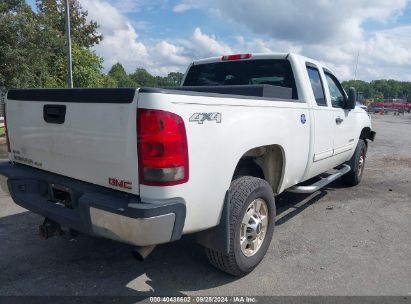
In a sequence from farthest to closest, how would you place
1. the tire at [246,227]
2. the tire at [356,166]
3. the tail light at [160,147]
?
the tire at [356,166] → the tire at [246,227] → the tail light at [160,147]

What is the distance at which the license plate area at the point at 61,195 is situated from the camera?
2957mm

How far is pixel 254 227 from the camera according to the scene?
335cm

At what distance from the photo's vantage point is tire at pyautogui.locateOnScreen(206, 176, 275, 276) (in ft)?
9.94

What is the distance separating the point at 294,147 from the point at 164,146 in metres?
1.82

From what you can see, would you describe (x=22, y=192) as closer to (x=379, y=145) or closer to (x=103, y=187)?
(x=103, y=187)

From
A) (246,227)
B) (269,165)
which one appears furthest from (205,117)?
(269,165)

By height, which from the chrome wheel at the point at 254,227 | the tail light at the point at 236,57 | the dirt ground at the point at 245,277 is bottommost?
the dirt ground at the point at 245,277

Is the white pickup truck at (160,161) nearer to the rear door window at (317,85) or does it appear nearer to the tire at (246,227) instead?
the tire at (246,227)

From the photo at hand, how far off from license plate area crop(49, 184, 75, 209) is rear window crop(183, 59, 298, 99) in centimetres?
267

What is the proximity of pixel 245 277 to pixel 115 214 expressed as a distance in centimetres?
144

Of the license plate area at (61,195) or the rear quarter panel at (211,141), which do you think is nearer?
the rear quarter panel at (211,141)

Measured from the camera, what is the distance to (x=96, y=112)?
2.64 meters

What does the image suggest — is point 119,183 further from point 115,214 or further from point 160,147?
point 160,147

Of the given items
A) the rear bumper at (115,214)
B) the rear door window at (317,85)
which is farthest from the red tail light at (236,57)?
the rear bumper at (115,214)
